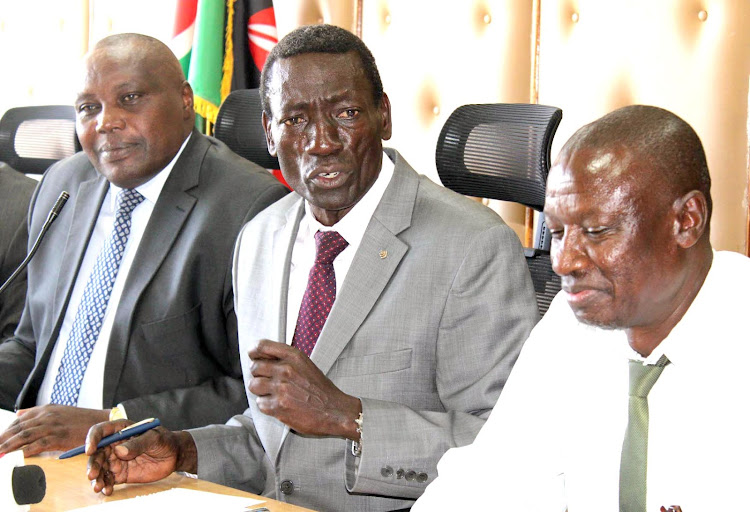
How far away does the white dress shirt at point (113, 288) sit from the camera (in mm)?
2330

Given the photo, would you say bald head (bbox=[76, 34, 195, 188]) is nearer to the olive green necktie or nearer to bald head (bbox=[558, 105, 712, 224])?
bald head (bbox=[558, 105, 712, 224])

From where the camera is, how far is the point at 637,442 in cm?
131

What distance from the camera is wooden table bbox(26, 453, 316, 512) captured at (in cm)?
146

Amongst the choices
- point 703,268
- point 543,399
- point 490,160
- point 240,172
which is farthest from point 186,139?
point 703,268

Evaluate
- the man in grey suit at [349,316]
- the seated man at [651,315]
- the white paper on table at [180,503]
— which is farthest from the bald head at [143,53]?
the seated man at [651,315]

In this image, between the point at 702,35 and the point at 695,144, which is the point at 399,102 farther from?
the point at 695,144

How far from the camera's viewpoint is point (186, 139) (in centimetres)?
262

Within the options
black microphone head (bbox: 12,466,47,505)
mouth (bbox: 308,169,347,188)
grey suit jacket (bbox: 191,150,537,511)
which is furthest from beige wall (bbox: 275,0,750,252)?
black microphone head (bbox: 12,466,47,505)

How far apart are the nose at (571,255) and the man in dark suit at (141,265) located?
1123 millimetres

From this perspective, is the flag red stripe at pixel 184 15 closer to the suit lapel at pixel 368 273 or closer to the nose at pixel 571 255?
the suit lapel at pixel 368 273

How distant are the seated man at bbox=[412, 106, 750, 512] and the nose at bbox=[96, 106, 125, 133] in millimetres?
1520

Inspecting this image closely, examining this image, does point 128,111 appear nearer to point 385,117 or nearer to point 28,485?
point 385,117

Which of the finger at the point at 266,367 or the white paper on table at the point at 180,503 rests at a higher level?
the finger at the point at 266,367

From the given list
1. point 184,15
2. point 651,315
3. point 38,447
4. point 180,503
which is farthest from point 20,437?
point 184,15
